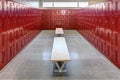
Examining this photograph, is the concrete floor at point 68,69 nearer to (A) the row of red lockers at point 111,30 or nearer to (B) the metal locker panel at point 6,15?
(A) the row of red lockers at point 111,30

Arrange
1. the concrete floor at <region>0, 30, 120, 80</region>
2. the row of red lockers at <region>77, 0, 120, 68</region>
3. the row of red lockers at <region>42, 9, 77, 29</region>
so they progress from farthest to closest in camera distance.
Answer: the row of red lockers at <region>42, 9, 77, 29</region>
the row of red lockers at <region>77, 0, 120, 68</region>
the concrete floor at <region>0, 30, 120, 80</region>

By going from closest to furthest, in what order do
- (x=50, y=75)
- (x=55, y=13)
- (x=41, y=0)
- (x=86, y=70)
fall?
(x=50, y=75) < (x=86, y=70) < (x=55, y=13) < (x=41, y=0)

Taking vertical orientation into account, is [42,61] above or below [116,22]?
below

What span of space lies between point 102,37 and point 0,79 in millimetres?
5107

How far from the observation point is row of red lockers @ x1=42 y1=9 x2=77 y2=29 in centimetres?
2439

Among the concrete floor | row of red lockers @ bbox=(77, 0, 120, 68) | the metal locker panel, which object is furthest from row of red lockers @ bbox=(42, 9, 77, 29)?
the metal locker panel

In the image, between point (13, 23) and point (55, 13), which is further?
point (55, 13)

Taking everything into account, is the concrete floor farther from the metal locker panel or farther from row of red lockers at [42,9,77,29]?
row of red lockers at [42,9,77,29]

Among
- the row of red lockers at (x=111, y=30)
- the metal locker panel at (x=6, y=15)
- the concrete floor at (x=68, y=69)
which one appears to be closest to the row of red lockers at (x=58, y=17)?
the row of red lockers at (x=111, y=30)

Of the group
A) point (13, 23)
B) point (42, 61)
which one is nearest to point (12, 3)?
point (13, 23)

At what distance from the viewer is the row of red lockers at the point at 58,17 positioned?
24.4 m

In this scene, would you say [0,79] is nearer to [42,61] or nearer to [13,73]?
[13,73]

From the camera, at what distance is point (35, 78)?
6059mm

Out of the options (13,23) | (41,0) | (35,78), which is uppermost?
(41,0)
